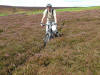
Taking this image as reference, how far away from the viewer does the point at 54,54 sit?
998 cm

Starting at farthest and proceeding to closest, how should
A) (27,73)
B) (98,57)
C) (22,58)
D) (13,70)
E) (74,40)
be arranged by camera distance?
(74,40), (22,58), (98,57), (13,70), (27,73)

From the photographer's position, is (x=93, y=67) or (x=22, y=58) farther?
(x=22, y=58)

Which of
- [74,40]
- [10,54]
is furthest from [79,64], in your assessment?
[74,40]

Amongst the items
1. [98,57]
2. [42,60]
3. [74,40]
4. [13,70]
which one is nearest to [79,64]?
[98,57]

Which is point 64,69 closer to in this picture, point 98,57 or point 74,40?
point 98,57

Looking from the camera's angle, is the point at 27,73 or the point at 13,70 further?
the point at 13,70

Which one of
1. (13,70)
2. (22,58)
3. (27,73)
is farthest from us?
(22,58)

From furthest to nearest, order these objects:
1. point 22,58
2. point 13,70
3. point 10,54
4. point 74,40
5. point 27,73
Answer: point 74,40, point 10,54, point 22,58, point 13,70, point 27,73

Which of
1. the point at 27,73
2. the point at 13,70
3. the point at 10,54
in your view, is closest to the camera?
the point at 27,73

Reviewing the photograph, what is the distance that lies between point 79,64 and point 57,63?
1070 millimetres

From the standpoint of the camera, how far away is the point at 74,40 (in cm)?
1392

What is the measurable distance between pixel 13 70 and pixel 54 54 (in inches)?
111

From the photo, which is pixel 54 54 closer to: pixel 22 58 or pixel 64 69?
pixel 22 58

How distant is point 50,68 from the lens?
7.76 metres
